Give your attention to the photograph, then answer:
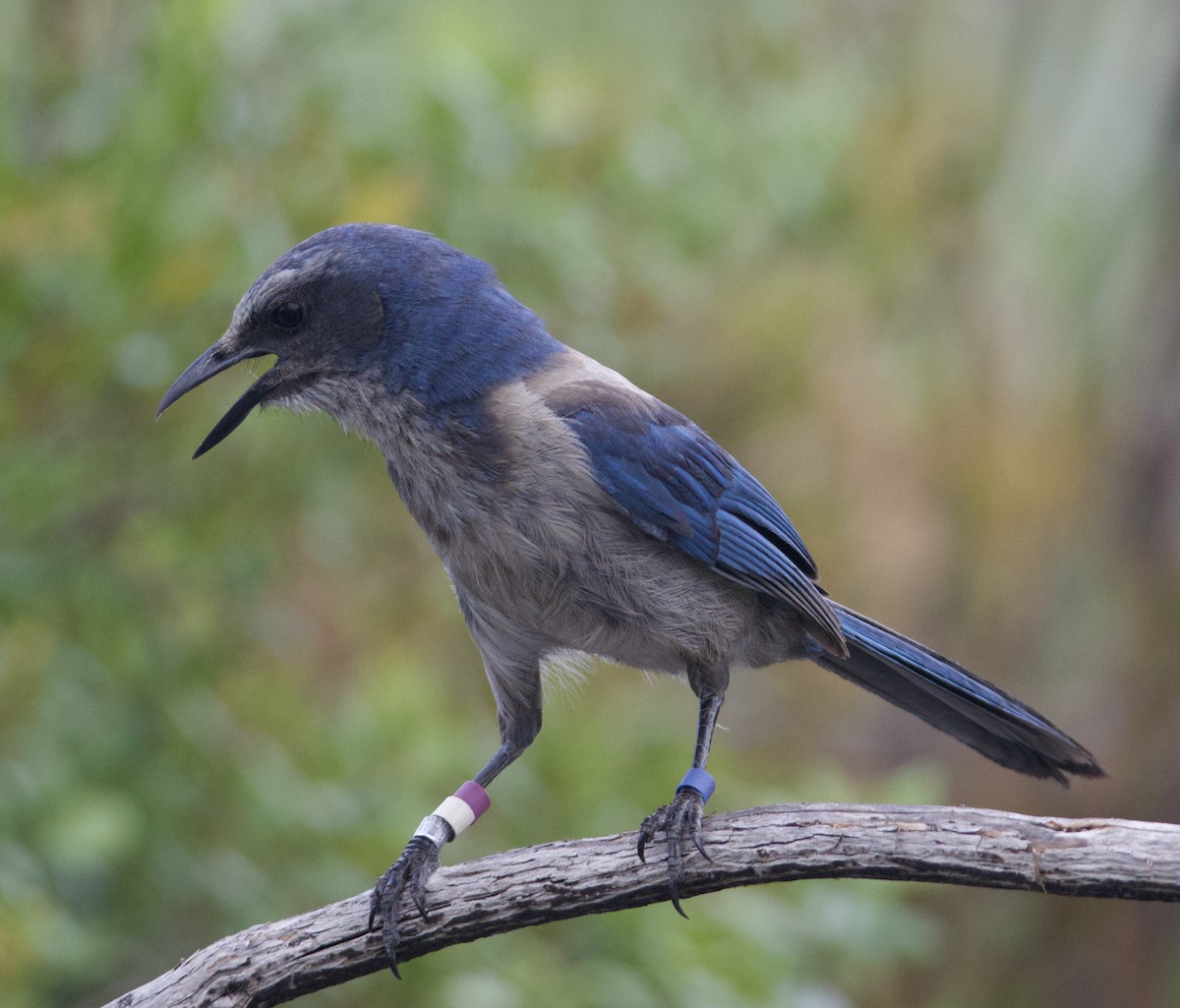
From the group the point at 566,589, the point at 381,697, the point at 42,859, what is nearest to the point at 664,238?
the point at 381,697

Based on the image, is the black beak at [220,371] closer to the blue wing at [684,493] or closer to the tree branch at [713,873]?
the blue wing at [684,493]

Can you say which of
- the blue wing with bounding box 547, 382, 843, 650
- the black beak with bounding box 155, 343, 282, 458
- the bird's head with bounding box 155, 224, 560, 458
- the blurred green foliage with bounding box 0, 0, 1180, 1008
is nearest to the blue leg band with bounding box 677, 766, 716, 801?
the blue wing with bounding box 547, 382, 843, 650

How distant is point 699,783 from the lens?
3.03 meters

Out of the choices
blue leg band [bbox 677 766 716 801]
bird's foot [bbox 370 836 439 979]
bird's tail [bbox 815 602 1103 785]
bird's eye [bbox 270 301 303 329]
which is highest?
bird's eye [bbox 270 301 303 329]

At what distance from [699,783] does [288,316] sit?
4.66 feet

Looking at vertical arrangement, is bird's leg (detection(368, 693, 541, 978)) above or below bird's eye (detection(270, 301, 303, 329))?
below

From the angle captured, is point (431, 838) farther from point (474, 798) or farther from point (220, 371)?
point (220, 371)

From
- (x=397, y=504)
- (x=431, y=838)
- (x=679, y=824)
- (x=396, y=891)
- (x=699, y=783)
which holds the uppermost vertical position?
(x=397, y=504)

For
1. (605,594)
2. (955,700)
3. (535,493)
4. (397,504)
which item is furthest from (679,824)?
(397,504)

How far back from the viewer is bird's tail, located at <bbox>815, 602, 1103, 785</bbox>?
129 inches

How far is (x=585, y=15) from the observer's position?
702cm

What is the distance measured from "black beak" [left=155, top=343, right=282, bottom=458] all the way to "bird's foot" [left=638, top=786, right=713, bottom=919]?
132cm

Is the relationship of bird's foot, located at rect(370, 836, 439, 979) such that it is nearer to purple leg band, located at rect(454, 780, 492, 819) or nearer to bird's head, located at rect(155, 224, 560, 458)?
purple leg band, located at rect(454, 780, 492, 819)

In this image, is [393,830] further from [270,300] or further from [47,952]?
[270,300]
